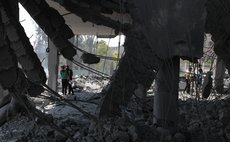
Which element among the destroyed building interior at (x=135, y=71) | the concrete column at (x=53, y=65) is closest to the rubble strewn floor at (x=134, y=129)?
the destroyed building interior at (x=135, y=71)

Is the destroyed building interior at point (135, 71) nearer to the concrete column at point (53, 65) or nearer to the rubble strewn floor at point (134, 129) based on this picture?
the rubble strewn floor at point (134, 129)

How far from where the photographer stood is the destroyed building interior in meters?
5.52

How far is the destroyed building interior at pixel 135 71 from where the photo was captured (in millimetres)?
5516

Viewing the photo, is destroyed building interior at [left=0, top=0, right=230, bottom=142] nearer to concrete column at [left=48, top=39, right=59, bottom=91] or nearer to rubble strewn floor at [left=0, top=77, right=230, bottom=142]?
rubble strewn floor at [left=0, top=77, right=230, bottom=142]

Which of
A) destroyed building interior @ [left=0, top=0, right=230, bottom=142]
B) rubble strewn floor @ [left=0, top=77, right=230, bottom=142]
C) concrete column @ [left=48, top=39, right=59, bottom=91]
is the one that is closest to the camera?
destroyed building interior @ [left=0, top=0, right=230, bottom=142]

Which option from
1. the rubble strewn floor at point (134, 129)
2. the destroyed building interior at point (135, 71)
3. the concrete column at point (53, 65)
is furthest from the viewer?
the concrete column at point (53, 65)

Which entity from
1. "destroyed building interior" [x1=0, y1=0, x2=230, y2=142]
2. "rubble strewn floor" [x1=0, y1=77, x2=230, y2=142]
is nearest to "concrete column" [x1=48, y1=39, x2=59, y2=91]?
"destroyed building interior" [x1=0, y1=0, x2=230, y2=142]

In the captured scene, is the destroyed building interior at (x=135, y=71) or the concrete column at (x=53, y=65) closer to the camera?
the destroyed building interior at (x=135, y=71)

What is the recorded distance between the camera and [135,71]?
21.6ft

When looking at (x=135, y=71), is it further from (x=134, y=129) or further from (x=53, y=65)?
(x=53, y=65)

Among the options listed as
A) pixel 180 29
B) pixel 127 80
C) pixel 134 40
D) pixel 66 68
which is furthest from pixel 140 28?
pixel 66 68

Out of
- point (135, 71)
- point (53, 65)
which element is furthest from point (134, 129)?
point (53, 65)

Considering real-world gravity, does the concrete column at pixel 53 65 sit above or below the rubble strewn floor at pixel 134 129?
above

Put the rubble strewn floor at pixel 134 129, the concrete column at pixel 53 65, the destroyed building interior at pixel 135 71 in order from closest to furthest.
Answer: the destroyed building interior at pixel 135 71, the rubble strewn floor at pixel 134 129, the concrete column at pixel 53 65
